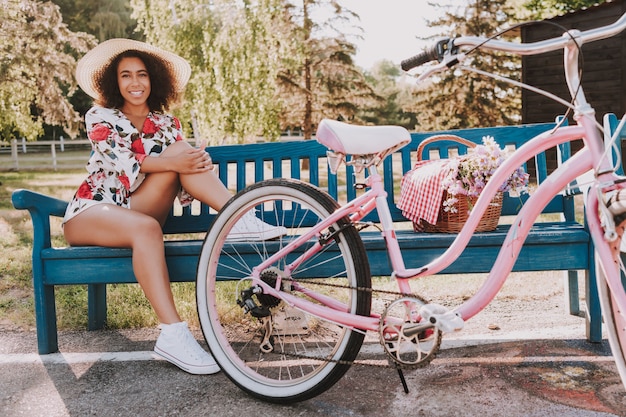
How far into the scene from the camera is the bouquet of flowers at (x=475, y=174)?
2.80 metres

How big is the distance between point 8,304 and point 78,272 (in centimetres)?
139

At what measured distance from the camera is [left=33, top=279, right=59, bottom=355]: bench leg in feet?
10.0

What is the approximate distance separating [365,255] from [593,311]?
4.36ft

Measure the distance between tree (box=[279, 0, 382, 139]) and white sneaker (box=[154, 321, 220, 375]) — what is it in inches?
809

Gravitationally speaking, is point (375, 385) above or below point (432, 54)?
below

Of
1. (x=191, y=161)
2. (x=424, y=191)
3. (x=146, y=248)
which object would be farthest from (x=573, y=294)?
(x=146, y=248)

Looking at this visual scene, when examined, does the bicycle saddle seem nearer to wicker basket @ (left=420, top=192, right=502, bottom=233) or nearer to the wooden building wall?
wicker basket @ (left=420, top=192, right=502, bottom=233)

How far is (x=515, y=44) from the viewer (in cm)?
190

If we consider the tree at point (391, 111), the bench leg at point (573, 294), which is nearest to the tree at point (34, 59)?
the bench leg at point (573, 294)

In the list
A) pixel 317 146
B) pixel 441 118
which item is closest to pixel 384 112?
pixel 441 118

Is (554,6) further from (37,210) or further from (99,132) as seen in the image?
(37,210)

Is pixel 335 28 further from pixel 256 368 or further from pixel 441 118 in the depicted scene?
pixel 256 368

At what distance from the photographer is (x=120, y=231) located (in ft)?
9.54

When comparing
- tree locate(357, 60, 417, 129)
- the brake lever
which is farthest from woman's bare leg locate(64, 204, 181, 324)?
tree locate(357, 60, 417, 129)
